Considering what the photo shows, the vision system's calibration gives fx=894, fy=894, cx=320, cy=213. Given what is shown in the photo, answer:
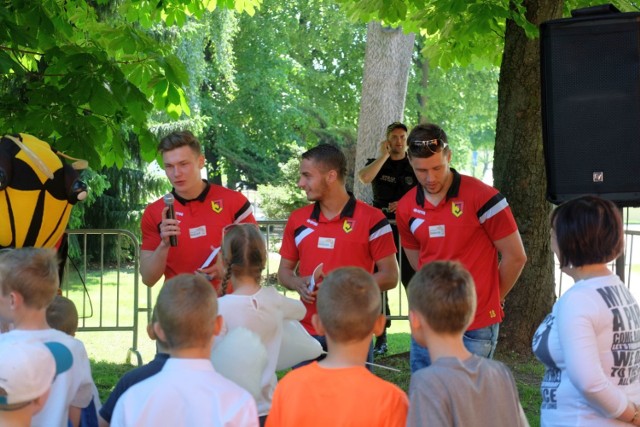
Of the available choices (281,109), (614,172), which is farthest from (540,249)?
(281,109)

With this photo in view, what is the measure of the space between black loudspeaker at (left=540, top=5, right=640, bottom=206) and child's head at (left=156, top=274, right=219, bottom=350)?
270 centimetres

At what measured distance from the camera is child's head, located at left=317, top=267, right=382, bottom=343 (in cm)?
317

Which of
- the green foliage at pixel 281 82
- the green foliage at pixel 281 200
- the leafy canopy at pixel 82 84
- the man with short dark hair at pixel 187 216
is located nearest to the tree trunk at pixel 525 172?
the leafy canopy at pixel 82 84

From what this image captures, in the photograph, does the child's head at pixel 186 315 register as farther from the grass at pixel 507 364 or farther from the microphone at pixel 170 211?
the grass at pixel 507 364

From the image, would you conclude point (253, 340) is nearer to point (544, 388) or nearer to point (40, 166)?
point (544, 388)

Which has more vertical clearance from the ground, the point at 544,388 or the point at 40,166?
the point at 40,166

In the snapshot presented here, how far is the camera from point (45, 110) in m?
6.88

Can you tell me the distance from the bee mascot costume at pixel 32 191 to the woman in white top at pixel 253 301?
120cm

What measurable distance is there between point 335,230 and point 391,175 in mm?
3740

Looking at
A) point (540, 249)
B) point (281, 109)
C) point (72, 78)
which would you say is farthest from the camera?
point (281, 109)

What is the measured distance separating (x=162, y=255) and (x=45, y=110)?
250cm

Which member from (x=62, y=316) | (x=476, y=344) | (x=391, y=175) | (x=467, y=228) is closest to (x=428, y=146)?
(x=467, y=228)

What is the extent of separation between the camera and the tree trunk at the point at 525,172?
26.2 ft

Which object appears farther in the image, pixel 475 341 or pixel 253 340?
pixel 475 341
